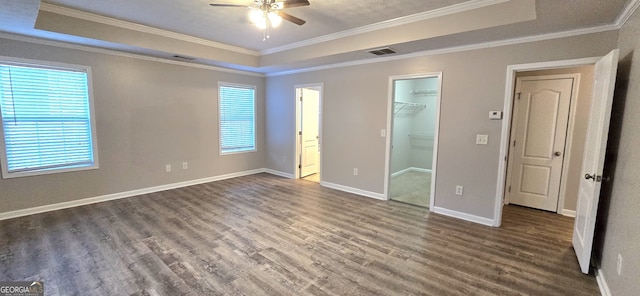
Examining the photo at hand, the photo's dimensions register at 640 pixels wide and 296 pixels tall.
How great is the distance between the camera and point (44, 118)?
12.0 feet

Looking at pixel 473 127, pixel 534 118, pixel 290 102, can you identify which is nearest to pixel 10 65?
pixel 290 102

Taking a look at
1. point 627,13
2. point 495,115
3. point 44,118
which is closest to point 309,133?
point 495,115

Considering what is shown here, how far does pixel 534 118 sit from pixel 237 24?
449 centimetres

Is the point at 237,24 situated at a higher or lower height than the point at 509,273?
higher

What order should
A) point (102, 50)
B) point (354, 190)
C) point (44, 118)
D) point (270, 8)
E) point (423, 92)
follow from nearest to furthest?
point (270, 8) < point (44, 118) < point (102, 50) < point (354, 190) < point (423, 92)

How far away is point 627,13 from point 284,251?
3688 mm

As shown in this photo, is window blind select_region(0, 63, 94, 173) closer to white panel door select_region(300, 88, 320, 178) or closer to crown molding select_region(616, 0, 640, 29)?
white panel door select_region(300, 88, 320, 178)

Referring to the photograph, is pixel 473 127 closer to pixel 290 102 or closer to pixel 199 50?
pixel 290 102

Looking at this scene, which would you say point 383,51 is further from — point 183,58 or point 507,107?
point 183,58

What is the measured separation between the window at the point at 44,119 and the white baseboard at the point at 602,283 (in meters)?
6.00

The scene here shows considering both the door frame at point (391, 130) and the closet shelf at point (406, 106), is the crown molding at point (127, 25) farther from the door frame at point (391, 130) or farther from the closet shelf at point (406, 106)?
the closet shelf at point (406, 106)

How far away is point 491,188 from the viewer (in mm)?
3443

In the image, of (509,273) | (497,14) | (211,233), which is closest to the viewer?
(509,273)

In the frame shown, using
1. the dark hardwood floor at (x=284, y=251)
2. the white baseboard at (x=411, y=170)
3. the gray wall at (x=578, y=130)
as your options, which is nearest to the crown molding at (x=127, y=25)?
the dark hardwood floor at (x=284, y=251)
